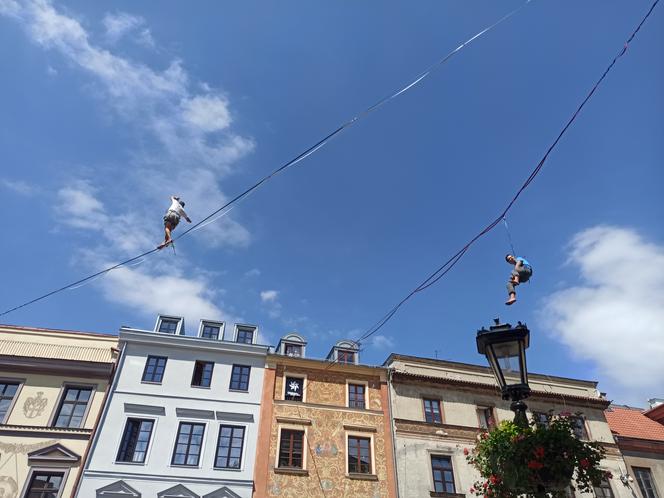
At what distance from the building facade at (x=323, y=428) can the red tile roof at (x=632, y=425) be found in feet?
44.5

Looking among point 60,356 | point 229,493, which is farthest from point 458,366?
point 60,356

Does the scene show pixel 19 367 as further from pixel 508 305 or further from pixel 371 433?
pixel 508 305

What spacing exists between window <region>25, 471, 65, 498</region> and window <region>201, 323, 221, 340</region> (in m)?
7.82

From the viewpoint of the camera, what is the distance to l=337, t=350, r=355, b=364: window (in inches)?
907

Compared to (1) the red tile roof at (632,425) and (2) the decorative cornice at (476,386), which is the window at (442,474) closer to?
(2) the decorative cornice at (476,386)

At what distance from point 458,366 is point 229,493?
41.6 ft

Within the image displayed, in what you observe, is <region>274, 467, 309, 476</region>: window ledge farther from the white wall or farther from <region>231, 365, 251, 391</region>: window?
<region>231, 365, 251, 391</region>: window

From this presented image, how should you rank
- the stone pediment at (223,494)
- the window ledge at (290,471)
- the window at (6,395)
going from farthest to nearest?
the window ledge at (290,471) < the window at (6,395) < the stone pediment at (223,494)

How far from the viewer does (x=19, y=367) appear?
61.7 ft

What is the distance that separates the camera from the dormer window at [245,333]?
2242 cm

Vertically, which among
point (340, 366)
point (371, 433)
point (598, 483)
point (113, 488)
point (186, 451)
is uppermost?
point (340, 366)

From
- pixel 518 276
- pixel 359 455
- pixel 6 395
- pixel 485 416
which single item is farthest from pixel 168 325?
pixel 518 276

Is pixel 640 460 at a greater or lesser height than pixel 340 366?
lesser

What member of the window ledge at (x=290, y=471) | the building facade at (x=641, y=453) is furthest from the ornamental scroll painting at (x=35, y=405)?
the building facade at (x=641, y=453)
